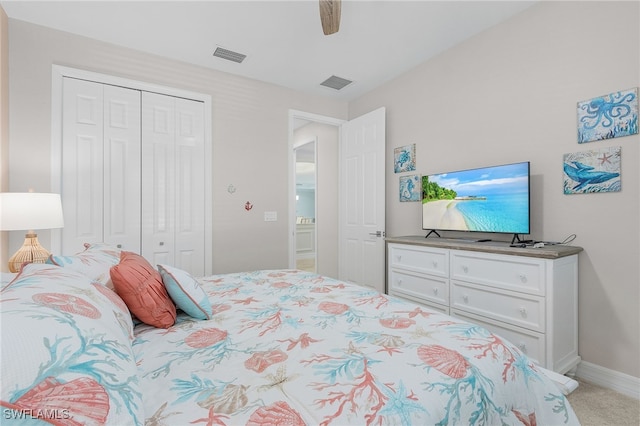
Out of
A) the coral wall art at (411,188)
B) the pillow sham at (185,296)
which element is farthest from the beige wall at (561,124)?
the pillow sham at (185,296)

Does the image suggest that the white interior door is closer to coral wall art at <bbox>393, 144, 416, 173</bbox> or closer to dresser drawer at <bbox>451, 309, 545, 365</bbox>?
coral wall art at <bbox>393, 144, 416, 173</bbox>

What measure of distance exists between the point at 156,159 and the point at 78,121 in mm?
685

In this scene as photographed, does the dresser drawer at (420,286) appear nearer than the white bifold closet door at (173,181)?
Yes

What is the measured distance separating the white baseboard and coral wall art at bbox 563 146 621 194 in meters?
1.22

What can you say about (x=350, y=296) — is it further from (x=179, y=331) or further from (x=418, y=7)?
(x=418, y=7)

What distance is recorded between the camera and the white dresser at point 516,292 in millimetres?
1945

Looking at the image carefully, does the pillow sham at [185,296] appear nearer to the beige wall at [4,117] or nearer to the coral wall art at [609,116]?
the beige wall at [4,117]

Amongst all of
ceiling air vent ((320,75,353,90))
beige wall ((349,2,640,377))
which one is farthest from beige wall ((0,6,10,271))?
beige wall ((349,2,640,377))

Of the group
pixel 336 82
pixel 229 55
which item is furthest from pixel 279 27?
pixel 336 82

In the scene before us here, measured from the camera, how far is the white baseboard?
6.35 ft

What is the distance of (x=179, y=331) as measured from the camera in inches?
47.9

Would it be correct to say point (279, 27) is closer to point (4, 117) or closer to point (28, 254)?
point (4, 117)

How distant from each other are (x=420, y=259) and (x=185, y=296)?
210cm

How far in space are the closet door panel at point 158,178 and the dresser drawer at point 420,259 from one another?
7.54 ft
